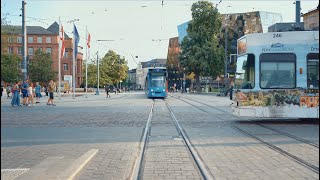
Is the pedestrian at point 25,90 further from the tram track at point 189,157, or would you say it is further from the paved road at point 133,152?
the tram track at point 189,157

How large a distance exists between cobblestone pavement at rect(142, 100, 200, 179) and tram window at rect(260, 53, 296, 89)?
4841 millimetres

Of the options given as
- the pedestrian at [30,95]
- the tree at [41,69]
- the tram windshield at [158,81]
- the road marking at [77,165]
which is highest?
the tree at [41,69]

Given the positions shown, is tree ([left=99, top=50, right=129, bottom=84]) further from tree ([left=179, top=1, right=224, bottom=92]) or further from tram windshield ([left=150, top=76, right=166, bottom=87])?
tram windshield ([left=150, top=76, right=166, bottom=87])

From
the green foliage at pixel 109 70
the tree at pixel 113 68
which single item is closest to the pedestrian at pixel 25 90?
the green foliage at pixel 109 70

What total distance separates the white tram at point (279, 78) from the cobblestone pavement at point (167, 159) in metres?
4.35

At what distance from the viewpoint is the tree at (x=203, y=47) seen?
70812 mm

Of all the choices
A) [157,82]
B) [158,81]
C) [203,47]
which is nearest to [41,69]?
[203,47]

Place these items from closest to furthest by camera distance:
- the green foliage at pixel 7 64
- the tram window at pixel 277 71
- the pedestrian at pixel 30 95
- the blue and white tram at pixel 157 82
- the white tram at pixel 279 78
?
the green foliage at pixel 7 64
the white tram at pixel 279 78
the tram window at pixel 277 71
the pedestrian at pixel 30 95
the blue and white tram at pixel 157 82

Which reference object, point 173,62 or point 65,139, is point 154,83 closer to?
point 65,139

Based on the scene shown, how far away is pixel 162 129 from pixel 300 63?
5.54m

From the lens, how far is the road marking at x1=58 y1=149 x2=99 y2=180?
22.3ft

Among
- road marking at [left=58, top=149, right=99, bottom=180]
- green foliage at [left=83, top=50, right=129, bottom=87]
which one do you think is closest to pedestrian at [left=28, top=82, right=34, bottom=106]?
road marking at [left=58, top=149, right=99, bottom=180]

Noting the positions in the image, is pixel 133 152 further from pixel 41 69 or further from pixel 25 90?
pixel 41 69

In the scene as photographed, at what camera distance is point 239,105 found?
16.1 meters
